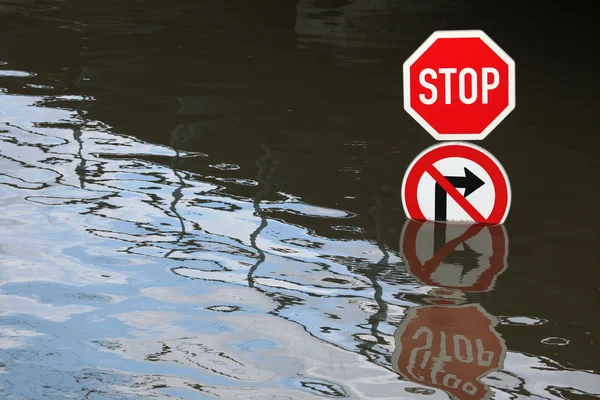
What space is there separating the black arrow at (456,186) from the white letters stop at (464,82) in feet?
1.67

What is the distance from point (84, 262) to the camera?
6.63 meters

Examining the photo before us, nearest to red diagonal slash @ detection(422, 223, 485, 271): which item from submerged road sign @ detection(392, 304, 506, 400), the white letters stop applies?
submerged road sign @ detection(392, 304, 506, 400)

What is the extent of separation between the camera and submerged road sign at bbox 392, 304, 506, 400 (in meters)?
5.09

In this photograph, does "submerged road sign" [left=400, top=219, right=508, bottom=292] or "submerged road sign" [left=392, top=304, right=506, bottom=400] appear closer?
"submerged road sign" [left=392, top=304, right=506, bottom=400]

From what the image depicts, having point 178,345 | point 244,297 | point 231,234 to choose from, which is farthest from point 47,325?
point 231,234

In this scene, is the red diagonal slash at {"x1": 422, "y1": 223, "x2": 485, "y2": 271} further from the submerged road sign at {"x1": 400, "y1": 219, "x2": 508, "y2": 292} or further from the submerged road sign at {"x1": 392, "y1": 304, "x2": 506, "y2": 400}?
the submerged road sign at {"x1": 392, "y1": 304, "x2": 506, "y2": 400}

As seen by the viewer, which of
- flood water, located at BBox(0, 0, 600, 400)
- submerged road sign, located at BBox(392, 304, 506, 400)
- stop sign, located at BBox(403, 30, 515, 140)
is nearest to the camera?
submerged road sign, located at BBox(392, 304, 506, 400)

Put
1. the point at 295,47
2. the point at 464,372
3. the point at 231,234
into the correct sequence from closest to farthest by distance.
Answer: the point at 464,372 → the point at 231,234 → the point at 295,47

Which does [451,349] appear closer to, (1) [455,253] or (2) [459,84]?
(1) [455,253]

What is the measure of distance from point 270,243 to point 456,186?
1276 mm

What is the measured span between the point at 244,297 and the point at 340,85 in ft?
21.8

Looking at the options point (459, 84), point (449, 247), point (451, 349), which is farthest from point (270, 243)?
point (451, 349)

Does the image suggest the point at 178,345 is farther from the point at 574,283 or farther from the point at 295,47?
the point at 295,47

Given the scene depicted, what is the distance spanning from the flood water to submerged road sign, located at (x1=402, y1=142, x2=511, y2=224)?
0.19 m
